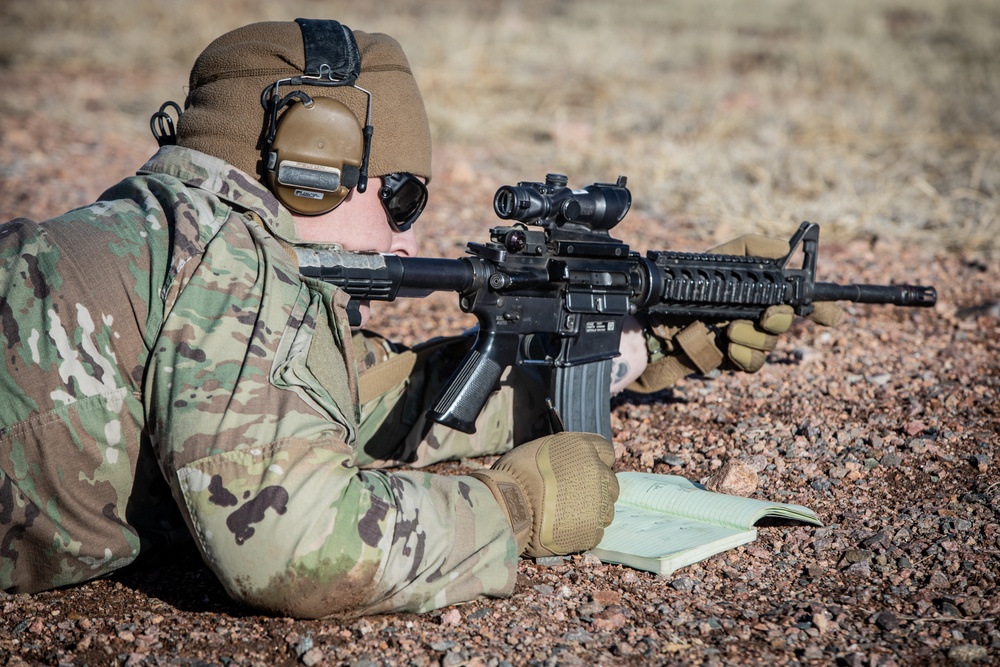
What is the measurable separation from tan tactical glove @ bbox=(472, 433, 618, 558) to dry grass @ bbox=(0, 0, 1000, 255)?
12.6ft

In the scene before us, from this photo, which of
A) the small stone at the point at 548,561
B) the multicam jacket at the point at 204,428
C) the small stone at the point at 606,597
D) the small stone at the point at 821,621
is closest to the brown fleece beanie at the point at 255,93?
the multicam jacket at the point at 204,428

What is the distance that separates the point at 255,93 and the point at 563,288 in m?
1.26

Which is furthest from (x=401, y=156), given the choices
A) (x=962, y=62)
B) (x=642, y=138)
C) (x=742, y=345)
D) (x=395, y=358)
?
(x=962, y=62)

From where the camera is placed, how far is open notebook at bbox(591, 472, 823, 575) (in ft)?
9.41

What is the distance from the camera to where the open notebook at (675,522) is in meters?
2.87

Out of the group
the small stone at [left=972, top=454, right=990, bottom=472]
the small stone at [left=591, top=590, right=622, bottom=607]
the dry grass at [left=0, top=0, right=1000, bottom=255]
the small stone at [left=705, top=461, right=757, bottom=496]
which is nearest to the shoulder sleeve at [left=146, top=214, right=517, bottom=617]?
the small stone at [left=591, top=590, right=622, bottom=607]

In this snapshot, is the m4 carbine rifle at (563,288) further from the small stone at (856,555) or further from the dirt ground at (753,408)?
the small stone at (856,555)

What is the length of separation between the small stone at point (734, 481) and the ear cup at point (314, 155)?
65.0 inches

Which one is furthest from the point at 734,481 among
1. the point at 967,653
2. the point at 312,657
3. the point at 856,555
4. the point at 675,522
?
the point at 312,657

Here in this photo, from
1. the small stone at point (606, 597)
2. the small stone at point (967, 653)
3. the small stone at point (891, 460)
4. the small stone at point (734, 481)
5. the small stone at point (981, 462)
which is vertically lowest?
the small stone at point (606, 597)

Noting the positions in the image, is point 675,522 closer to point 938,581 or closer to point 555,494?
point 555,494

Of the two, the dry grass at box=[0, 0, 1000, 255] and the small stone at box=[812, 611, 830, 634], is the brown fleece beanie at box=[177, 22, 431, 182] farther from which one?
the dry grass at box=[0, 0, 1000, 255]

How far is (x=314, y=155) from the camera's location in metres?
2.77

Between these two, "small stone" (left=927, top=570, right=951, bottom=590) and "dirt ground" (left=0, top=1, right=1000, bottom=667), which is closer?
"dirt ground" (left=0, top=1, right=1000, bottom=667)
